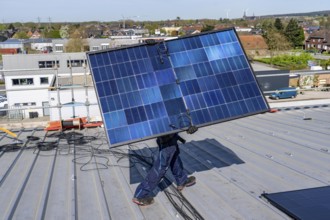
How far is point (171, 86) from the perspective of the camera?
7.23 metres

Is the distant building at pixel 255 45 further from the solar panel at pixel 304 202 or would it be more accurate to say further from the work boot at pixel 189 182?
the solar panel at pixel 304 202

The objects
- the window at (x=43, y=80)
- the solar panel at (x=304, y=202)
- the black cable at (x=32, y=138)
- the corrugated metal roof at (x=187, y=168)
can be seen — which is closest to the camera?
the solar panel at (x=304, y=202)

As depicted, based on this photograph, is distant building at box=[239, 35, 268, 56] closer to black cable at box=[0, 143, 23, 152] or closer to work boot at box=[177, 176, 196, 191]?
black cable at box=[0, 143, 23, 152]

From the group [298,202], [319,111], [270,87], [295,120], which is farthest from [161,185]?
[270,87]

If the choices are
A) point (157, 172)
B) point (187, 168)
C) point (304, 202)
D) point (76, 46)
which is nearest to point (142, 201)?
point (157, 172)

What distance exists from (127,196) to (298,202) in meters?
3.03

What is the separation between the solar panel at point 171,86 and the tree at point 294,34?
9936 cm

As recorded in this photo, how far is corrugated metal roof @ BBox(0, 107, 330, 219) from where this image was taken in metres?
6.56

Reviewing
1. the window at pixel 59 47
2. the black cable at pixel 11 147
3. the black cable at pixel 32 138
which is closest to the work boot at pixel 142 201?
the black cable at pixel 11 147

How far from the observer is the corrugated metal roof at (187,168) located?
656 cm

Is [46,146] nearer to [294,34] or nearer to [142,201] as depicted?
[142,201]

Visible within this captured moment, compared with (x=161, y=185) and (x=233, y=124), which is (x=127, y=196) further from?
(x=233, y=124)

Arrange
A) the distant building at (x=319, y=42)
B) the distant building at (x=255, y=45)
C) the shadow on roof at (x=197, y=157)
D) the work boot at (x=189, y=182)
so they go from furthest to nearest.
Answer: the distant building at (x=319, y=42), the distant building at (x=255, y=45), the shadow on roof at (x=197, y=157), the work boot at (x=189, y=182)

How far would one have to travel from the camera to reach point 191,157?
30.8ft
